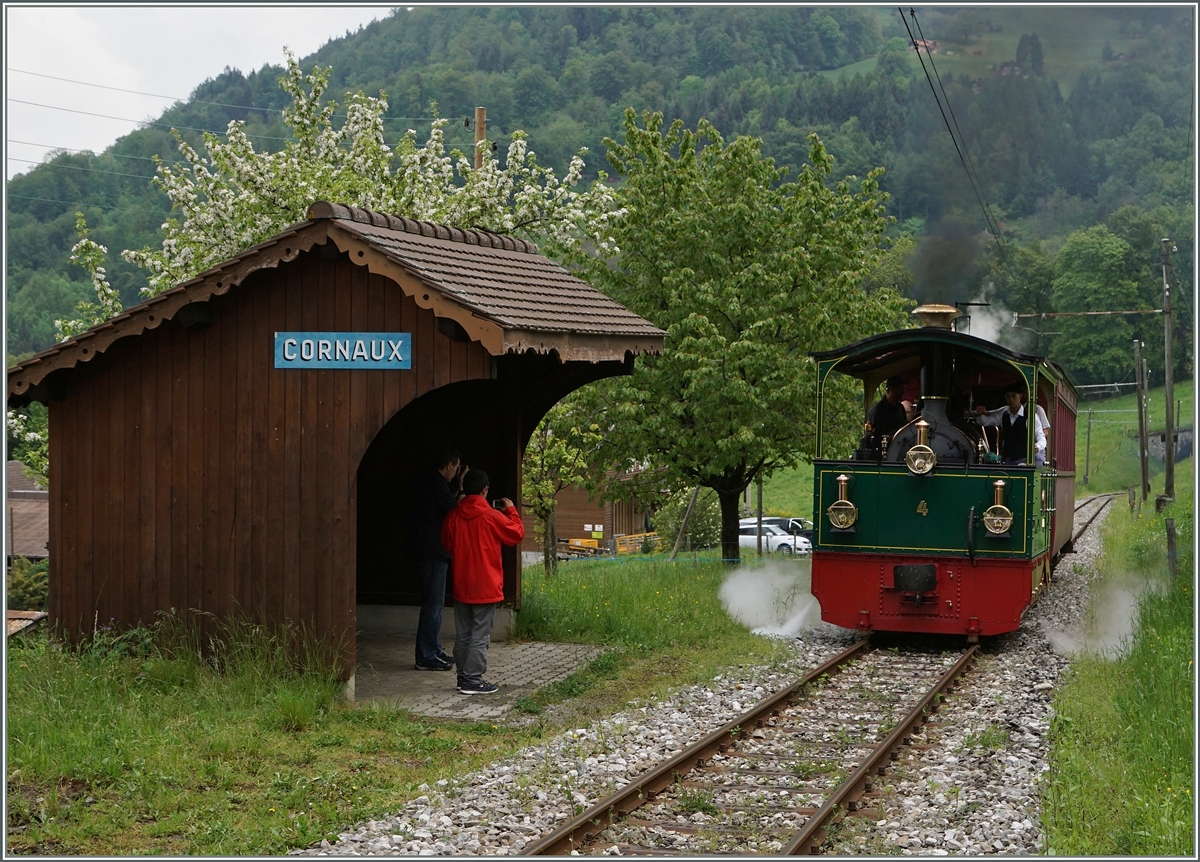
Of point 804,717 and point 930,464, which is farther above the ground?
point 930,464

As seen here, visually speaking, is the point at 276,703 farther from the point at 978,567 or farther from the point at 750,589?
the point at 750,589

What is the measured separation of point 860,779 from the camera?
304 inches

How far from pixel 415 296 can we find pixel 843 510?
6055 mm

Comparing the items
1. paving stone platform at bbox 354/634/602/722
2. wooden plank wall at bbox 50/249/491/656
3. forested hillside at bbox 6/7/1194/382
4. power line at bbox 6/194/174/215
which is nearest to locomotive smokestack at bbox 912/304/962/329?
forested hillside at bbox 6/7/1194/382

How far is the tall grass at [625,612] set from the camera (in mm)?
13188

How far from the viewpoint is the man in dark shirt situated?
11102 millimetres

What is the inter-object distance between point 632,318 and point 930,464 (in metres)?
3.55

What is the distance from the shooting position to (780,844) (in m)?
6.57

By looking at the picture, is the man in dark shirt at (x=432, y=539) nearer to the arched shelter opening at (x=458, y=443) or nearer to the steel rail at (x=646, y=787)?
the arched shelter opening at (x=458, y=443)

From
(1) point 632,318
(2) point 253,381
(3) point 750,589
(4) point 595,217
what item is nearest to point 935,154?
(4) point 595,217

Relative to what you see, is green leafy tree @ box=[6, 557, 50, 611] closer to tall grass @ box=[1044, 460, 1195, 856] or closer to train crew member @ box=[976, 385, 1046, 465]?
train crew member @ box=[976, 385, 1046, 465]

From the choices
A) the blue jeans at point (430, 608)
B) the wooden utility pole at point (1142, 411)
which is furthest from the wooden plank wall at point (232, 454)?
the wooden utility pole at point (1142, 411)

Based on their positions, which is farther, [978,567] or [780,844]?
[978,567]

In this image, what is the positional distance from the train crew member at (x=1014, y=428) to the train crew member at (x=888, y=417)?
864 mm
